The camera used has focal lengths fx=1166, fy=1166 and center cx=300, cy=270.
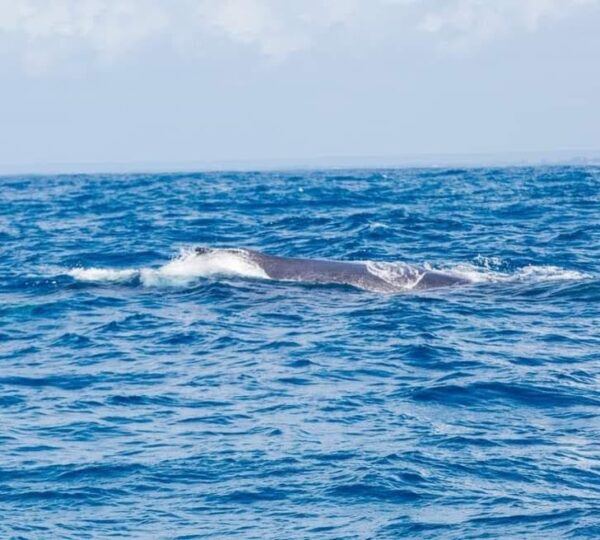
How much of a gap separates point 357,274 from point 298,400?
10.8 meters

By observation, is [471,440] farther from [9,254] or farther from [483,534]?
[9,254]

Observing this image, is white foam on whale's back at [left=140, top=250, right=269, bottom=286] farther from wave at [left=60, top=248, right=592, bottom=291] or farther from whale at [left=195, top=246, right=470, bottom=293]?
whale at [left=195, top=246, right=470, bottom=293]

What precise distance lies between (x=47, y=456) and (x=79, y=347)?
700 centimetres

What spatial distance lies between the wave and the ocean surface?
114 mm

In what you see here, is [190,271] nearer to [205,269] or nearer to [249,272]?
[205,269]

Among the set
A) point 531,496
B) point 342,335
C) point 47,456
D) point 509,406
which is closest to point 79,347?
point 342,335

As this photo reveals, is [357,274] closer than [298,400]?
No

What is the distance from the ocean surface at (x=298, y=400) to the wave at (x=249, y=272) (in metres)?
0.11

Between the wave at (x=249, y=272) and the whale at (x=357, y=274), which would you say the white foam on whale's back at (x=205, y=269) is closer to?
the wave at (x=249, y=272)

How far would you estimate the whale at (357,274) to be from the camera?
87.6ft

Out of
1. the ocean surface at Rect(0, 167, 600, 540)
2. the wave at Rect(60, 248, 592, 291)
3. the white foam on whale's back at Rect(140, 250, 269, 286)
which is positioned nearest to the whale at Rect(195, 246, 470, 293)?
the wave at Rect(60, 248, 592, 291)

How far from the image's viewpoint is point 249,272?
2839cm

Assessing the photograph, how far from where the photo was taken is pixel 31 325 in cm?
2353

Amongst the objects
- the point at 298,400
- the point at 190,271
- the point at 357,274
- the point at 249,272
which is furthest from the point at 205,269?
the point at 298,400
